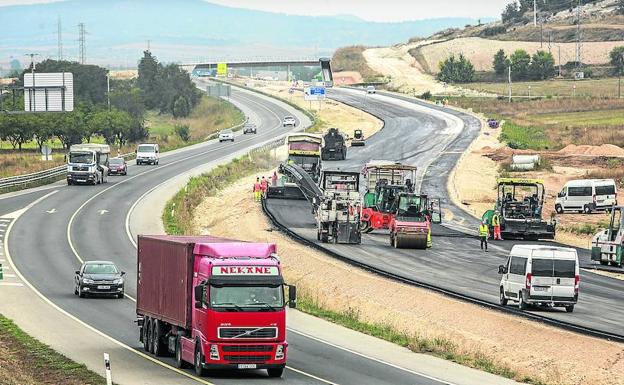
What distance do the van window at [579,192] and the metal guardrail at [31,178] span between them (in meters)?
41.2

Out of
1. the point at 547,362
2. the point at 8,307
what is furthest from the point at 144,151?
the point at 547,362

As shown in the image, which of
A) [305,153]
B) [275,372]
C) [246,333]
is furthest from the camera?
[305,153]

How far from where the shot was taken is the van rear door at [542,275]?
4359cm

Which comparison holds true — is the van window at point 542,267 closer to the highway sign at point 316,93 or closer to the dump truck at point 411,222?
the dump truck at point 411,222

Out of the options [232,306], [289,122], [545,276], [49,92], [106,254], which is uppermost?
[49,92]

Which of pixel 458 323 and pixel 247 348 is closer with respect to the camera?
pixel 247 348

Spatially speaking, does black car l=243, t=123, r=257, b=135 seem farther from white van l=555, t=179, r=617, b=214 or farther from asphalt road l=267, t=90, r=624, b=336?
white van l=555, t=179, r=617, b=214

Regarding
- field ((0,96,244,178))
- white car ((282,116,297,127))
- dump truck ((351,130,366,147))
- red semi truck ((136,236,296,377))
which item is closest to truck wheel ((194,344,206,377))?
red semi truck ((136,236,296,377))

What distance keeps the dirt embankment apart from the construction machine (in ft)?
40.8

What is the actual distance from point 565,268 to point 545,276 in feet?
2.60

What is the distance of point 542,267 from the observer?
143 ft

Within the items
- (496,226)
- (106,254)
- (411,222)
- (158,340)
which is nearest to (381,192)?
(411,222)

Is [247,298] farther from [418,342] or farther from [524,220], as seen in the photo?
[524,220]

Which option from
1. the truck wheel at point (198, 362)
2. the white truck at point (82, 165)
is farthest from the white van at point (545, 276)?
the white truck at point (82, 165)
